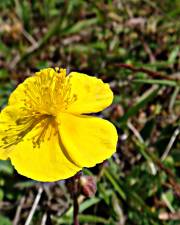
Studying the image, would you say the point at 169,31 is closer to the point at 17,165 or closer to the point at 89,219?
the point at 89,219

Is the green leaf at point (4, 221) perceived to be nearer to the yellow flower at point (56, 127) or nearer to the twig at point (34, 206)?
the twig at point (34, 206)

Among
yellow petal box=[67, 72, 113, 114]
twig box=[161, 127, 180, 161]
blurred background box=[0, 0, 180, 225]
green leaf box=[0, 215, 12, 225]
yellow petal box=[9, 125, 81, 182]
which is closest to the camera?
yellow petal box=[9, 125, 81, 182]

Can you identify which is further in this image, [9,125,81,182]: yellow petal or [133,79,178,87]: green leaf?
[133,79,178,87]: green leaf

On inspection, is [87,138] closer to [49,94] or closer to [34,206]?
[49,94]

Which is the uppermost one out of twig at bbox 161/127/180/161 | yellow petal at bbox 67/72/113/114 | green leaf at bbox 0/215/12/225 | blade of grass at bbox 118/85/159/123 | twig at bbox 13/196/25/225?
yellow petal at bbox 67/72/113/114

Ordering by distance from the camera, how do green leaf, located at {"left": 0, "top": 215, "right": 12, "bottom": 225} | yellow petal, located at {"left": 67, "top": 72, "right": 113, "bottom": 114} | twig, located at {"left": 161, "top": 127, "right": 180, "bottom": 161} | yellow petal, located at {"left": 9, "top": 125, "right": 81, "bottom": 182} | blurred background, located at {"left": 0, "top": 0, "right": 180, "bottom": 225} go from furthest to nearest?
twig, located at {"left": 161, "top": 127, "right": 180, "bottom": 161}
blurred background, located at {"left": 0, "top": 0, "right": 180, "bottom": 225}
green leaf, located at {"left": 0, "top": 215, "right": 12, "bottom": 225}
yellow petal, located at {"left": 67, "top": 72, "right": 113, "bottom": 114}
yellow petal, located at {"left": 9, "top": 125, "right": 81, "bottom": 182}

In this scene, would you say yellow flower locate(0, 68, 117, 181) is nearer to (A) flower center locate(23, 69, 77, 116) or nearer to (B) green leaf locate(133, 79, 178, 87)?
(A) flower center locate(23, 69, 77, 116)

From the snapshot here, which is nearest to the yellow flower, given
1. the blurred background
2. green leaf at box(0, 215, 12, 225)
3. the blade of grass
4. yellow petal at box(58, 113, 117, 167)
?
yellow petal at box(58, 113, 117, 167)

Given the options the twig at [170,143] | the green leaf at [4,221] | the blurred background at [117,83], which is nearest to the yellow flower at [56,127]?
the blurred background at [117,83]

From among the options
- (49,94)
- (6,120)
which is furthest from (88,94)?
(6,120)
